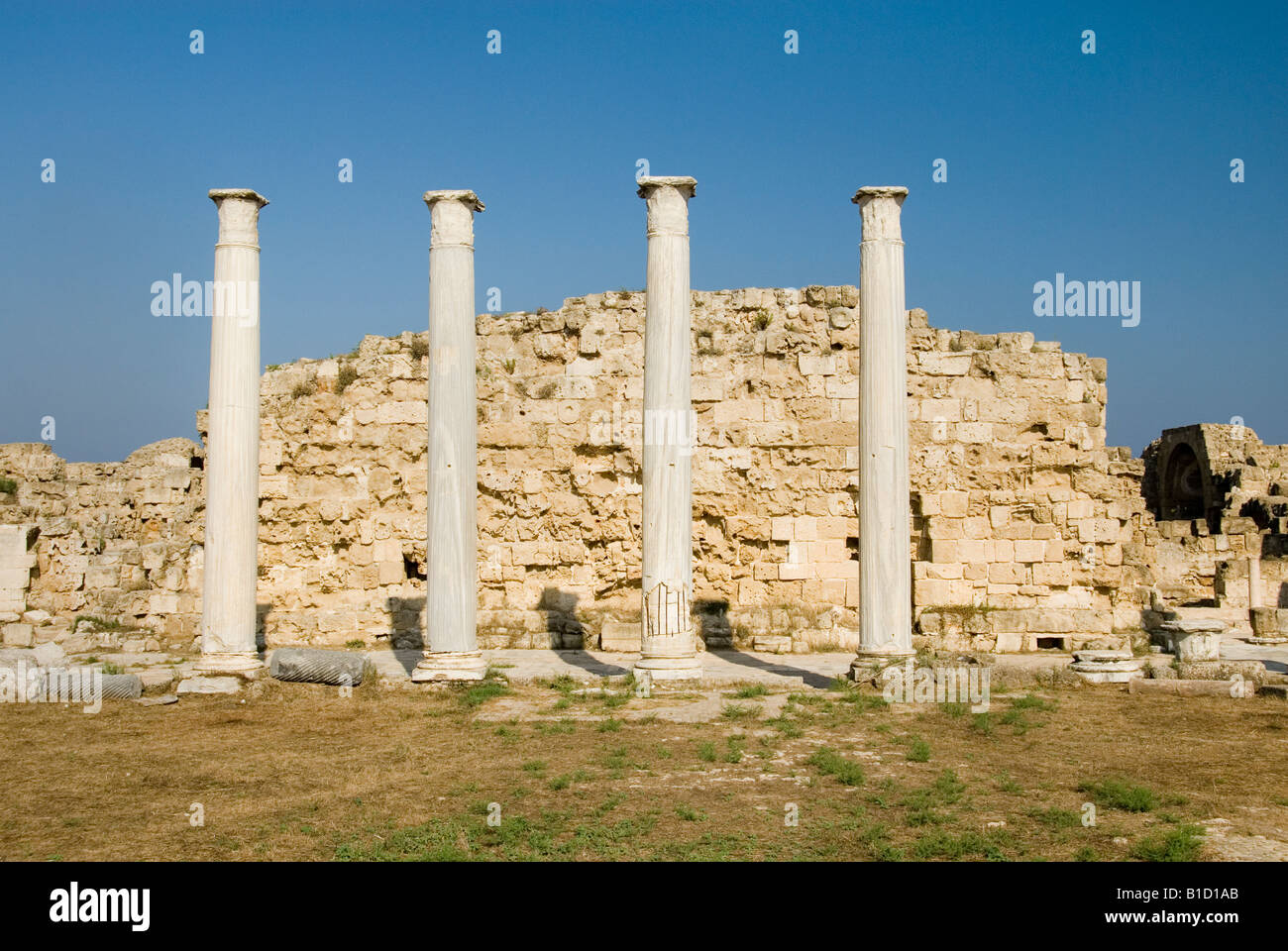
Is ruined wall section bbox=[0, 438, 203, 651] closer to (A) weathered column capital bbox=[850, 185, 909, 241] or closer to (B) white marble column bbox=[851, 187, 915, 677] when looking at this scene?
(B) white marble column bbox=[851, 187, 915, 677]

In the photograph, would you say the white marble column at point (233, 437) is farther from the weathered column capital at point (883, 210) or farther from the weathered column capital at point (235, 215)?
the weathered column capital at point (883, 210)

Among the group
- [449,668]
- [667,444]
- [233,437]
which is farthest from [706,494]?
[233,437]

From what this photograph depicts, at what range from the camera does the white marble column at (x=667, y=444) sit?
13617 millimetres

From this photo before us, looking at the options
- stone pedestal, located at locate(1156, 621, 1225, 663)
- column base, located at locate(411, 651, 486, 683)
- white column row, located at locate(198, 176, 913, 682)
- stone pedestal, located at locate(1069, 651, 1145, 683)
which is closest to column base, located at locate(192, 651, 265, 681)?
white column row, located at locate(198, 176, 913, 682)

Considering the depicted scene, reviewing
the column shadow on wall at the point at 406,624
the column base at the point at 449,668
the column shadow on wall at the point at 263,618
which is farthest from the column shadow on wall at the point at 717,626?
the column shadow on wall at the point at 263,618

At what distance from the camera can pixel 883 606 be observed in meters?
13.7

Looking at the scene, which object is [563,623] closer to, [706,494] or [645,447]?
[706,494]

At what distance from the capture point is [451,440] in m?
14.0

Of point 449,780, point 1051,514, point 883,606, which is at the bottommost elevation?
point 449,780

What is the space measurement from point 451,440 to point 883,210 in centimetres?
595

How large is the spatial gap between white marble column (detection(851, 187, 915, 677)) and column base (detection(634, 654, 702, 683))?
195cm

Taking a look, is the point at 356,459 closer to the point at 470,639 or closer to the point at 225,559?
the point at 225,559
